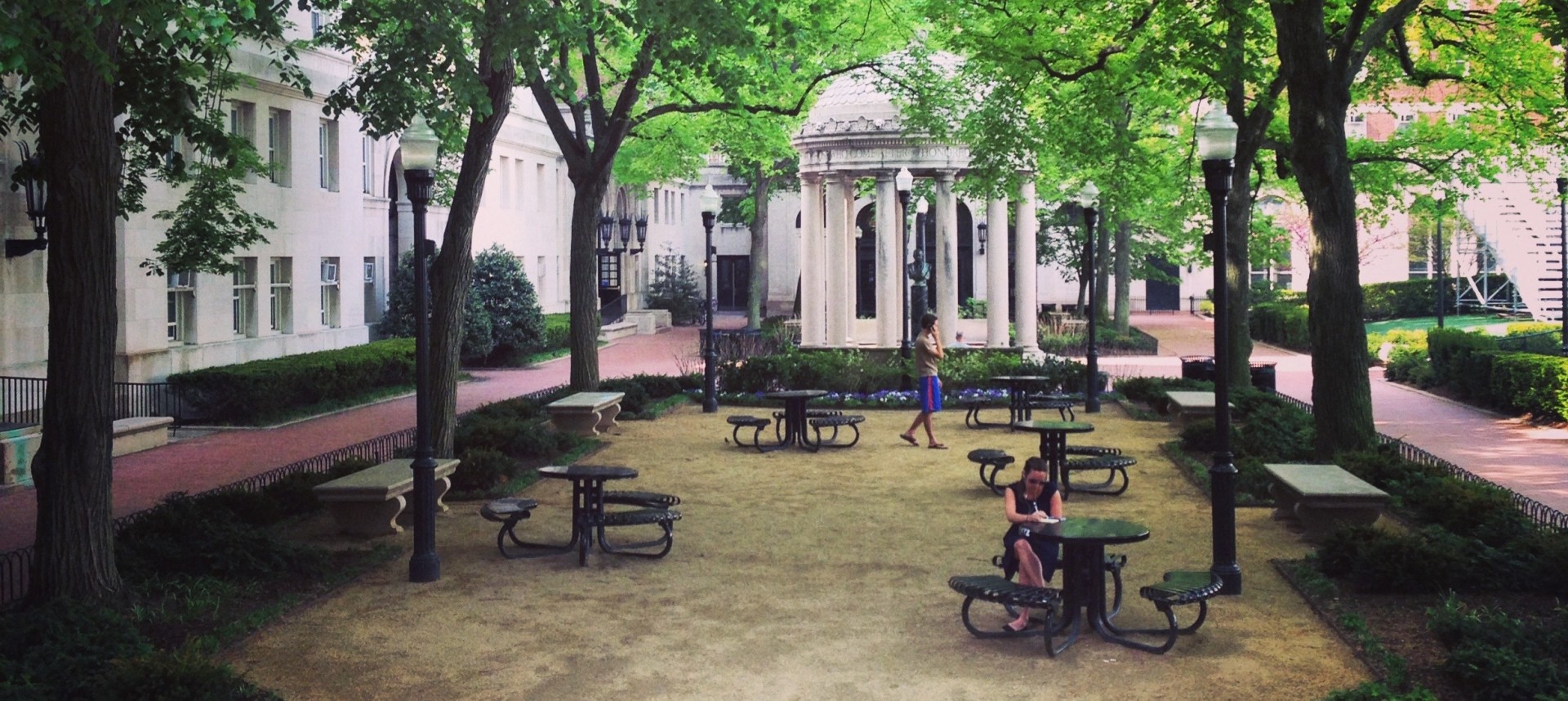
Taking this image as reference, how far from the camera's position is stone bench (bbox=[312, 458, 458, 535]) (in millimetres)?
15422

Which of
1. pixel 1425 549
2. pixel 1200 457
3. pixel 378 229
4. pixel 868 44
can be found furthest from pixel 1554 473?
pixel 378 229

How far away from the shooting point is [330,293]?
37.7 meters

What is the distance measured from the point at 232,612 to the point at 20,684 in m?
2.74

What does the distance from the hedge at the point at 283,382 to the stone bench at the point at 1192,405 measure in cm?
1464

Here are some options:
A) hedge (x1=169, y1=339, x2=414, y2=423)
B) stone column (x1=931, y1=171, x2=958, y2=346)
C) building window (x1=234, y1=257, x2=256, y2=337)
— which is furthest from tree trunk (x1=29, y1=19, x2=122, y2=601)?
stone column (x1=931, y1=171, x2=958, y2=346)

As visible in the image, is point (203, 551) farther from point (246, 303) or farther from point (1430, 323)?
point (1430, 323)

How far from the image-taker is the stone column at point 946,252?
3428cm

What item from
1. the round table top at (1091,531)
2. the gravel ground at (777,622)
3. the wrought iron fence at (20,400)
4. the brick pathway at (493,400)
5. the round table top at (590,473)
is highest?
the wrought iron fence at (20,400)

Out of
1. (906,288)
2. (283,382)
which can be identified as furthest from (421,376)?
(906,288)

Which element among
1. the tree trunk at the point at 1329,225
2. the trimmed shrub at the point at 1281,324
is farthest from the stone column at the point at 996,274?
the trimmed shrub at the point at 1281,324

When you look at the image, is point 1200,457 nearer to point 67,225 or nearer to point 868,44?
point 868,44

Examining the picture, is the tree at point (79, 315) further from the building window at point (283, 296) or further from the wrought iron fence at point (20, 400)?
the building window at point (283, 296)

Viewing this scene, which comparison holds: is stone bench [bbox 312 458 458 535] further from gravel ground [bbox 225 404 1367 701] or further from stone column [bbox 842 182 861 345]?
stone column [bbox 842 182 861 345]

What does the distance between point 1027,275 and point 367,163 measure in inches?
624
